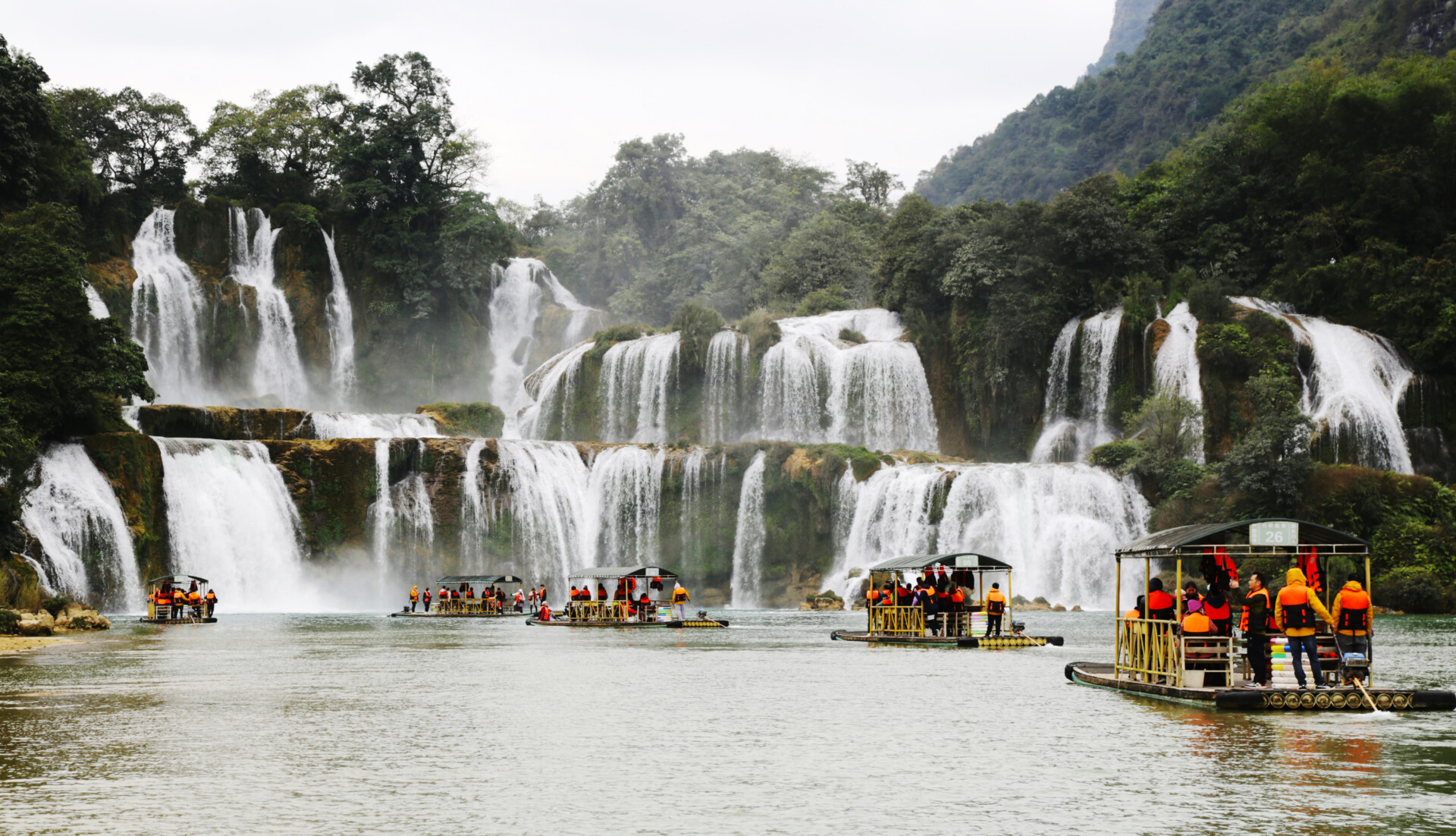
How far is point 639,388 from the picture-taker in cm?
6378

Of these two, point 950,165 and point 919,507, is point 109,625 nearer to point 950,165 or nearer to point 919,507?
point 919,507

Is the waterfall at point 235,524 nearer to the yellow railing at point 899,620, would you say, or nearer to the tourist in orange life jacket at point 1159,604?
the yellow railing at point 899,620

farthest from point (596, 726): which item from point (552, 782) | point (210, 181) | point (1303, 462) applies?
point (210, 181)

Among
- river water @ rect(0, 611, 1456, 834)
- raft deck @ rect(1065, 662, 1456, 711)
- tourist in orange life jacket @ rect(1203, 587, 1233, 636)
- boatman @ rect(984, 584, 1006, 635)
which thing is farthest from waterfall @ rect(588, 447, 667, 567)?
raft deck @ rect(1065, 662, 1456, 711)

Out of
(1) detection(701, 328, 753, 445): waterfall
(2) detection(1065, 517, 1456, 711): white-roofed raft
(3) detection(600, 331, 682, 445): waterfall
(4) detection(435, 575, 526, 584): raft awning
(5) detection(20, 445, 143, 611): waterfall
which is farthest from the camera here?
(3) detection(600, 331, 682, 445): waterfall

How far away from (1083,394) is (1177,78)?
180 feet

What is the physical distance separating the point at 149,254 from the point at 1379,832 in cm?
7012

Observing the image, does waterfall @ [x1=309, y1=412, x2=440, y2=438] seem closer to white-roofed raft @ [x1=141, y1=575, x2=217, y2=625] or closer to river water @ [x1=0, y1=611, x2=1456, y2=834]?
white-roofed raft @ [x1=141, y1=575, x2=217, y2=625]

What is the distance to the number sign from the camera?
16.1 metres

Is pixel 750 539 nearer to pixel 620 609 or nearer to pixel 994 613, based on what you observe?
pixel 620 609

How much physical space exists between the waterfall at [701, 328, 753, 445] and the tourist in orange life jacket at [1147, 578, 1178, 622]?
45227 mm

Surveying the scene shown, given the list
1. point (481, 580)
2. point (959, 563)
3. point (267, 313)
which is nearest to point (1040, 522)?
point (481, 580)

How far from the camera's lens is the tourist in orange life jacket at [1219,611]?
1661 cm

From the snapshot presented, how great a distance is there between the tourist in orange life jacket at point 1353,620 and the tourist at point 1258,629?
84 cm
